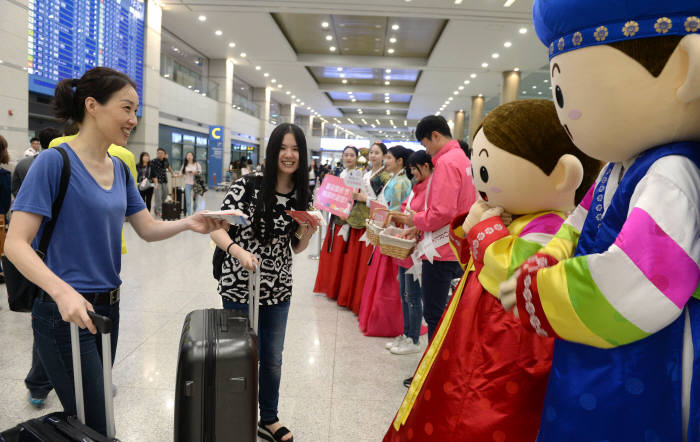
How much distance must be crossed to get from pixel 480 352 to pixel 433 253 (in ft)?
5.31

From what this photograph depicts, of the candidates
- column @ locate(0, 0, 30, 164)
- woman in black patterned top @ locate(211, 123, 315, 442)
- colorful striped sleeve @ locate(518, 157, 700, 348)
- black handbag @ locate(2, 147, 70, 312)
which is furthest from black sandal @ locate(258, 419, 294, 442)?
column @ locate(0, 0, 30, 164)

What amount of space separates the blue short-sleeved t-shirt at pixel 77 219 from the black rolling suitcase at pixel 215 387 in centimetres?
43

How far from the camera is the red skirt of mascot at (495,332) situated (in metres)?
1.34

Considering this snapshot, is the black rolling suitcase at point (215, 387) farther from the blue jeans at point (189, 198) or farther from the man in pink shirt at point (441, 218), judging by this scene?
the blue jeans at point (189, 198)

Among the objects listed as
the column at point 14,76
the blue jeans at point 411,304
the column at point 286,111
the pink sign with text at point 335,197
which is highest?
the column at point 286,111

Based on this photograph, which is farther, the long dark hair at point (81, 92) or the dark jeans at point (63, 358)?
the long dark hair at point (81, 92)

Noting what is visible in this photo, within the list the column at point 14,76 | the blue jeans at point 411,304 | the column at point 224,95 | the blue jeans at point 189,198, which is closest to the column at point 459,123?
the column at point 224,95

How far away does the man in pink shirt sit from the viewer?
2.99 meters

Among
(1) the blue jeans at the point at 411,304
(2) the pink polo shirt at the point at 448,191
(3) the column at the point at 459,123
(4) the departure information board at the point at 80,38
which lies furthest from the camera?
(3) the column at the point at 459,123

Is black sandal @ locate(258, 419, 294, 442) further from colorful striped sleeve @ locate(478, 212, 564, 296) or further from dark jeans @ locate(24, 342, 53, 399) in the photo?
colorful striped sleeve @ locate(478, 212, 564, 296)

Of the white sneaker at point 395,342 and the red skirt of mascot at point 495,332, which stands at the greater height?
the red skirt of mascot at point 495,332

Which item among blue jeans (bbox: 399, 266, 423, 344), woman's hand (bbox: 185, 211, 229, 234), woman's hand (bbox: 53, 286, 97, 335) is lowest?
blue jeans (bbox: 399, 266, 423, 344)

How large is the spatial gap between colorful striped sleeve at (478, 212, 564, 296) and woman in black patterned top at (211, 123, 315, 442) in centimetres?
120

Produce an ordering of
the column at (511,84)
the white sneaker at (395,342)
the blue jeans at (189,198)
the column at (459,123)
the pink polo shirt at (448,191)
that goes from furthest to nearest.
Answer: the column at (459,123), the column at (511,84), the blue jeans at (189,198), the white sneaker at (395,342), the pink polo shirt at (448,191)
